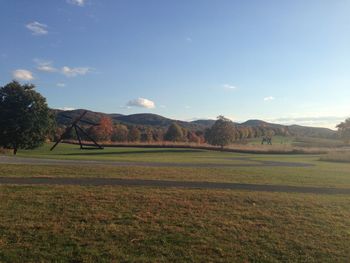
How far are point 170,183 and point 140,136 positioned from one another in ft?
322

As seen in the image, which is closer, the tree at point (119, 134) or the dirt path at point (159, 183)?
the dirt path at point (159, 183)

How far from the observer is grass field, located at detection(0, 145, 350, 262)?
272 inches

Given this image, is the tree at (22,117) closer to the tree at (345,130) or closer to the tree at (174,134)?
the tree at (174,134)

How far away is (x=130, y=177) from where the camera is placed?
51.3 ft

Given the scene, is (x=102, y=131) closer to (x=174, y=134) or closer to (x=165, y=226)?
(x=174, y=134)

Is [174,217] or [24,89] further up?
[24,89]

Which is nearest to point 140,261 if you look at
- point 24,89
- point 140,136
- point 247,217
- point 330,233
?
point 247,217

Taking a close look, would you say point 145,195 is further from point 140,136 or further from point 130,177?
point 140,136

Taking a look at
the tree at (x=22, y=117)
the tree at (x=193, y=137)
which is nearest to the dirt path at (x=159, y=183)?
the tree at (x=22, y=117)

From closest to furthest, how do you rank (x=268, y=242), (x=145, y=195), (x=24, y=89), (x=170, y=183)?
(x=268, y=242)
(x=145, y=195)
(x=170, y=183)
(x=24, y=89)

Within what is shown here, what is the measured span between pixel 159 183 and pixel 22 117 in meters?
33.0

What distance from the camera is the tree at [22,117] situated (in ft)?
139

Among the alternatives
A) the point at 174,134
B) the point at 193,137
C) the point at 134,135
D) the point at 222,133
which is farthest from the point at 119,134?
the point at 222,133

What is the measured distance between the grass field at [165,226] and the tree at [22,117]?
33.2 meters
